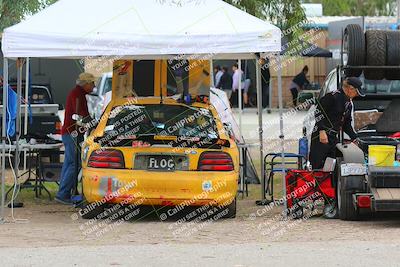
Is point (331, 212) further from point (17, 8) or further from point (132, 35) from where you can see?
point (17, 8)

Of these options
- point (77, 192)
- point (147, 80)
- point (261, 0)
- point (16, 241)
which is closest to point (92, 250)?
point (16, 241)

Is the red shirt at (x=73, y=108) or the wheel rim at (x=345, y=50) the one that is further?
the red shirt at (x=73, y=108)

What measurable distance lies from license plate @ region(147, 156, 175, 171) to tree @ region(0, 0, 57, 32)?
226 inches

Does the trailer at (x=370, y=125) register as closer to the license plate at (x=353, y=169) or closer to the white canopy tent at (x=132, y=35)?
the license plate at (x=353, y=169)

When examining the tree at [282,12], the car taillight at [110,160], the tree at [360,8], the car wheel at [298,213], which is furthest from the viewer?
the tree at [360,8]

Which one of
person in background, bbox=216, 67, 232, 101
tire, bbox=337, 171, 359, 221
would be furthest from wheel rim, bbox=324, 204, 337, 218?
person in background, bbox=216, 67, 232, 101

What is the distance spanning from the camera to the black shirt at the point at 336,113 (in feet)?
40.3

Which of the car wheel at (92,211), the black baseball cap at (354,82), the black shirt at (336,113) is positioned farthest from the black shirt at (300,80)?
the car wheel at (92,211)

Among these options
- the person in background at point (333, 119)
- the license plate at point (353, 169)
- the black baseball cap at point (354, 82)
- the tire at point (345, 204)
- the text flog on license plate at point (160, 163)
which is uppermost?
the black baseball cap at point (354, 82)

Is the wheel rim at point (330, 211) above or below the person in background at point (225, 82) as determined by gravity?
below

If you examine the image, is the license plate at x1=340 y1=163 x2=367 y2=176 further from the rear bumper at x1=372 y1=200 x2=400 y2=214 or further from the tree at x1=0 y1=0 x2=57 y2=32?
the tree at x1=0 y1=0 x2=57 y2=32

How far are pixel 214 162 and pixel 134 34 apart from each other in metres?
1.77

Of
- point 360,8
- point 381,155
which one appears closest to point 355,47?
point 381,155

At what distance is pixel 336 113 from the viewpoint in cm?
1230
